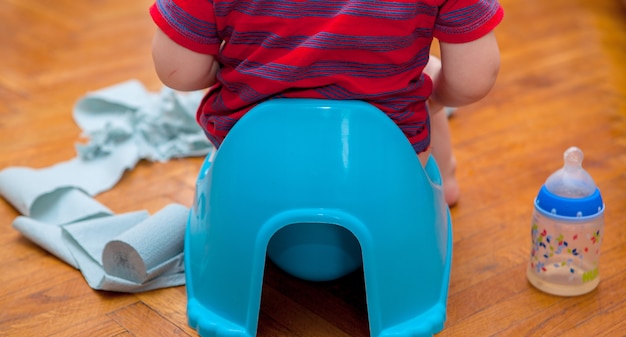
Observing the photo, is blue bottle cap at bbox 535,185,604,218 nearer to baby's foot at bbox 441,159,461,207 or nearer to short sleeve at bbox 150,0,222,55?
baby's foot at bbox 441,159,461,207

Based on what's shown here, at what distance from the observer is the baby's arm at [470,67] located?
1035 millimetres

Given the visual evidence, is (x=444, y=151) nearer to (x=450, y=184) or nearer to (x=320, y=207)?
(x=450, y=184)

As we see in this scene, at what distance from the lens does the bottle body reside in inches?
43.6

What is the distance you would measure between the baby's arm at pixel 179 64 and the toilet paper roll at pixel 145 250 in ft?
0.69

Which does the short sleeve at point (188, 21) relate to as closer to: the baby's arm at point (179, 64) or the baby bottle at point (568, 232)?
the baby's arm at point (179, 64)

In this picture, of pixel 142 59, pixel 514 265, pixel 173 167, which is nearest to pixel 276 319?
pixel 514 265

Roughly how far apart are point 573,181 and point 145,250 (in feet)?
1.89

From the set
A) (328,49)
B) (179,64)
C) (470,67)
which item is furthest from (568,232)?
(179,64)

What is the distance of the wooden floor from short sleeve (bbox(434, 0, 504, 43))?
35cm

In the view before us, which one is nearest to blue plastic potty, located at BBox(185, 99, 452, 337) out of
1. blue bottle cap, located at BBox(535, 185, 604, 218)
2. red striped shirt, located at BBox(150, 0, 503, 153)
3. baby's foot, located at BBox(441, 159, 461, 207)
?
red striped shirt, located at BBox(150, 0, 503, 153)

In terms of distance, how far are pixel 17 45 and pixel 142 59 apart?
34cm

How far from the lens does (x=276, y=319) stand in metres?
1.11

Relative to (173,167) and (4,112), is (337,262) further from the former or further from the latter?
(4,112)

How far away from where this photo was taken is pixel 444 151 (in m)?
1.31
